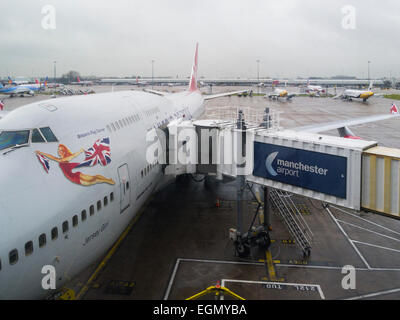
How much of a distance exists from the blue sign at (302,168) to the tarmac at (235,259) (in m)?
3.98

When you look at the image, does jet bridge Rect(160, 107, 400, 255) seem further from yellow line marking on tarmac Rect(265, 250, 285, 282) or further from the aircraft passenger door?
the aircraft passenger door

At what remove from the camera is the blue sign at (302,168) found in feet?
41.5

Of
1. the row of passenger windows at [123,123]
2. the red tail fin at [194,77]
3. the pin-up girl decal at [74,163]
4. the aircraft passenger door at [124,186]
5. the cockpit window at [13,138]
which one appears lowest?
the aircraft passenger door at [124,186]

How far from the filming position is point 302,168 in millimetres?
13547

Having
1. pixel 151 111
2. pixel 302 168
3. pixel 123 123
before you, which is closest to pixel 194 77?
pixel 151 111

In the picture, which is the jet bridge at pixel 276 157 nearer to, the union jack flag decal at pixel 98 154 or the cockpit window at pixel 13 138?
the union jack flag decal at pixel 98 154

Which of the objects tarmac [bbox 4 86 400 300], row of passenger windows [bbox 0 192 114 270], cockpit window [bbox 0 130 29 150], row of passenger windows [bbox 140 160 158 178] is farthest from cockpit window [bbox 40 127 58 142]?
tarmac [bbox 4 86 400 300]

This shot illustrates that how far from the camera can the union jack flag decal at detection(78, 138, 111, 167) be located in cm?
1128

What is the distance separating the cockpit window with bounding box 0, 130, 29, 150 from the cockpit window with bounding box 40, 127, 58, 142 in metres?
0.44

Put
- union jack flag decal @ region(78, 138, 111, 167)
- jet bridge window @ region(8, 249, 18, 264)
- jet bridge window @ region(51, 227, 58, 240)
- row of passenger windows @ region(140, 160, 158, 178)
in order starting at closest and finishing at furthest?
jet bridge window @ region(8, 249, 18, 264), jet bridge window @ region(51, 227, 58, 240), union jack flag decal @ region(78, 138, 111, 167), row of passenger windows @ region(140, 160, 158, 178)

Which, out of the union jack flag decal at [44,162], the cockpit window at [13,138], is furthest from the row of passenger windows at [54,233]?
the cockpit window at [13,138]

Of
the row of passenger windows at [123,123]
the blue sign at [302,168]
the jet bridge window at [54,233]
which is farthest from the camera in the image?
the row of passenger windows at [123,123]

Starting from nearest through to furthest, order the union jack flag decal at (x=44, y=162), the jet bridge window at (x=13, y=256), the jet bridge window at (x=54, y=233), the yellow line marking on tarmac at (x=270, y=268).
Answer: the jet bridge window at (x=13, y=256) → the jet bridge window at (x=54, y=233) → the union jack flag decal at (x=44, y=162) → the yellow line marking on tarmac at (x=270, y=268)
